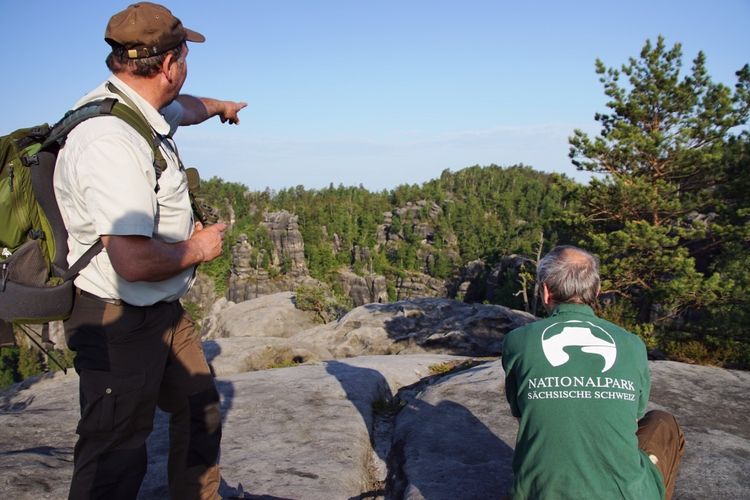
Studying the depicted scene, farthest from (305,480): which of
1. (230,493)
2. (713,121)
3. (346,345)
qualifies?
(713,121)

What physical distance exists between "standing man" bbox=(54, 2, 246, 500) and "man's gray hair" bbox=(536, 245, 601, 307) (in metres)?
2.05

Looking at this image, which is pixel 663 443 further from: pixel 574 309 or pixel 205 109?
pixel 205 109

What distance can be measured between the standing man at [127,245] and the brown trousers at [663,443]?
2980 millimetres

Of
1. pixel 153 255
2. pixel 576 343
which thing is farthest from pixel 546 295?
pixel 153 255

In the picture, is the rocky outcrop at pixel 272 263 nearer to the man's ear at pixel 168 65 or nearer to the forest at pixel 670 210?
the forest at pixel 670 210

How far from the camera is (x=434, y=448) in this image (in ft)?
16.5

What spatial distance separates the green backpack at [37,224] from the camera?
276 centimetres

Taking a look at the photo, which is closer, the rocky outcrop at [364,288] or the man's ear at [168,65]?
the man's ear at [168,65]

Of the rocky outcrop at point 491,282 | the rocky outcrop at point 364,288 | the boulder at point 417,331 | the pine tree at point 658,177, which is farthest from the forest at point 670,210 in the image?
the rocky outcrop at point 364,288

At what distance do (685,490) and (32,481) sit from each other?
520 centimetres

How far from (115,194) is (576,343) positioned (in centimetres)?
255

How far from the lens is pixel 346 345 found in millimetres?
17109

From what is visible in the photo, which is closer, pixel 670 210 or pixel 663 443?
pixel 663 443

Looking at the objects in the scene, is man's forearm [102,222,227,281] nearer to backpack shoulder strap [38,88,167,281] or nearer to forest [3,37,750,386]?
backpack shoulder strap [38,88,167,281]
